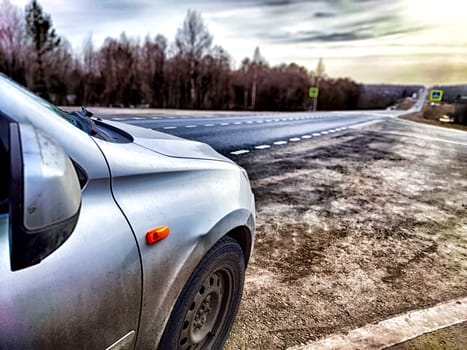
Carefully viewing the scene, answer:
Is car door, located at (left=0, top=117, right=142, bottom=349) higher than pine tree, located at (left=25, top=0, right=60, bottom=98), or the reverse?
pine tree, located at (left=25, top=0, right=60, bottom=98)

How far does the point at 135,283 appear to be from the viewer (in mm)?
1292

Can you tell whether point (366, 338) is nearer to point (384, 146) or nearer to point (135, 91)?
point (384, 146)

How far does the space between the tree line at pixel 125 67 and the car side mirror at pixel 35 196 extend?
110ft

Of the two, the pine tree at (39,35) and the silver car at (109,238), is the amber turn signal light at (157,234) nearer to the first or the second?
the silver car at (109,238)

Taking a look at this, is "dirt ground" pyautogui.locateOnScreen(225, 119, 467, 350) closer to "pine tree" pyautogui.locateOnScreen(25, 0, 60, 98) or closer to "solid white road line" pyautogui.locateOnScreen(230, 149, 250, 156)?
"solid white road line" pyautogui.locateOnScreen(230, 149, 250, 156)

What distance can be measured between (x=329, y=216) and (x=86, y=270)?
3.89 meters

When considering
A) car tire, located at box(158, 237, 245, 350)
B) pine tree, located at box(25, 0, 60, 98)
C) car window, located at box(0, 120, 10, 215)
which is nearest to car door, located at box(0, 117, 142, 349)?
car window, located at box(0, 120, 10, 215)

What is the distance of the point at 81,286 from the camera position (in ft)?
3.60

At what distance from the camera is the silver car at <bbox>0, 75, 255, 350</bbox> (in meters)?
0.92

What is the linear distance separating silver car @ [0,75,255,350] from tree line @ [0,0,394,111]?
33210 millimetres

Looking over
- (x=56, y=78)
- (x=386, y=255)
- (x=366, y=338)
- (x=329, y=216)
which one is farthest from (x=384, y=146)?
(x=56, y=78)

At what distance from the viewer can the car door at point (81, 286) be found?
0.96 metres

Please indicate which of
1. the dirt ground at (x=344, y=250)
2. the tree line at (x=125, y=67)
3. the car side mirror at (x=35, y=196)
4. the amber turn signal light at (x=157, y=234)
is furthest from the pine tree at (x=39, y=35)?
the car side mirror at (x=35, y=196)

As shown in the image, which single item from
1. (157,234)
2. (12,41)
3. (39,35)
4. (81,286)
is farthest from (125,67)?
(81,286)
